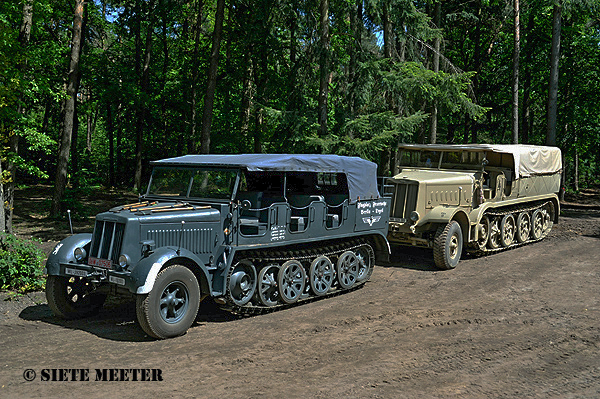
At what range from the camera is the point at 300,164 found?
9.95 m

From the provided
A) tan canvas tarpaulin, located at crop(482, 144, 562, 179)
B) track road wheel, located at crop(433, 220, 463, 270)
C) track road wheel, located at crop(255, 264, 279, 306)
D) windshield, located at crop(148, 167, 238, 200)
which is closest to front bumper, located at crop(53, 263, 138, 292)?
windshield, located at crop(148, 167, 238, 200)

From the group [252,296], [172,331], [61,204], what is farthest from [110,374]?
[61,204]

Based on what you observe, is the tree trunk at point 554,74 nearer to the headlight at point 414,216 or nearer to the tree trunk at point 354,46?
the tree trunk at point 354,46

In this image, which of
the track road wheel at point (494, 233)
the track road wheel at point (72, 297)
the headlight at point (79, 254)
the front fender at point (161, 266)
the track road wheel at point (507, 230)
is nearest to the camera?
the front fender at point (161, 266)

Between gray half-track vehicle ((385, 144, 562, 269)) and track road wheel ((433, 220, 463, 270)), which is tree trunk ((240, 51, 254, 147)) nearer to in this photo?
gray half-track vehicle ((385, 144, 562, 269))

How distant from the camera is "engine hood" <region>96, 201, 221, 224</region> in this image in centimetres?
804

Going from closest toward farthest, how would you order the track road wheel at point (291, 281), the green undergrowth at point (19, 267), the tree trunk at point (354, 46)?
the track road wheel at point (291, 281) < the green undergrowth at point (19, 267) < the tree trunk at point (354, 46)

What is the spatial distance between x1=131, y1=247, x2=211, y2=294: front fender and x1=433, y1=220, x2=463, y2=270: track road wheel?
22.3 ft

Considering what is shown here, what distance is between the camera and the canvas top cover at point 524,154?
15.6 meters

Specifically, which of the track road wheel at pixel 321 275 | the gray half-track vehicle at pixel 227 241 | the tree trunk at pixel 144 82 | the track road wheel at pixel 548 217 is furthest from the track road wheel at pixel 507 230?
the tree trunk at pixel 144 82

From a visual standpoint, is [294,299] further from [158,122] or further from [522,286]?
[158,122]

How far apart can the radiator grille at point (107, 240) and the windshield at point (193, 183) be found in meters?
1.62

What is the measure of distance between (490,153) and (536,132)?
2486cm

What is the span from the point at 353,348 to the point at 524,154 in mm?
11129
